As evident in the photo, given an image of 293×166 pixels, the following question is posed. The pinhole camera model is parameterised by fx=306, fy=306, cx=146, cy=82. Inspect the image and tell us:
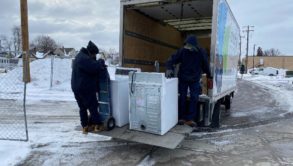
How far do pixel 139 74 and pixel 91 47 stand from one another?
109 centimetres

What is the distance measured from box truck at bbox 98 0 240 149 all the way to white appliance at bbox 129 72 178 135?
0.17m

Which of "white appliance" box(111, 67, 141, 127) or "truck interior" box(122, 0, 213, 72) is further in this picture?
"truck interior" box(122, 0, 213, 72)

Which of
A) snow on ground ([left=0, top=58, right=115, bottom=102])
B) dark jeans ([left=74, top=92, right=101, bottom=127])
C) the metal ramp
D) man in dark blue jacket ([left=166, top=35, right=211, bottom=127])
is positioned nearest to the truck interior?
man in dark blue jacket ([left=166, top=35, right=211, bottom=127])

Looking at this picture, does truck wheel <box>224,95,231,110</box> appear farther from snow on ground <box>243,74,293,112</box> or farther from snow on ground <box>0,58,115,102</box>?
snow on ground <box>0,58,115,102</box>

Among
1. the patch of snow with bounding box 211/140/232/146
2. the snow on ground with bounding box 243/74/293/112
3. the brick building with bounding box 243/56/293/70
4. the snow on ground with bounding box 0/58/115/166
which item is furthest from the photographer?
the brick building with bounding box 243/56/293/70

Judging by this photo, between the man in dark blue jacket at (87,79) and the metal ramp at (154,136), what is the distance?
438mm

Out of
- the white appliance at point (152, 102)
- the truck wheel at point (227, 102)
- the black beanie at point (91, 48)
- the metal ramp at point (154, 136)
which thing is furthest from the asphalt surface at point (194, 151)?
the truck wheel at point (227, 102)

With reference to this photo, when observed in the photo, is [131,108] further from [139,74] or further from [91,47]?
[91,47]

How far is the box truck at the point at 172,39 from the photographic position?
20.0 ft

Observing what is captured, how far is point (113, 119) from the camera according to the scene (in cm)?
611

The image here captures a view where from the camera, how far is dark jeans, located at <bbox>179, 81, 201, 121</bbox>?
6.39m

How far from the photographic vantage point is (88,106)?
600 centimetres

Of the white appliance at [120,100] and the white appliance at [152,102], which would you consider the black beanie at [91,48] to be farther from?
the white appliance at [152,102]

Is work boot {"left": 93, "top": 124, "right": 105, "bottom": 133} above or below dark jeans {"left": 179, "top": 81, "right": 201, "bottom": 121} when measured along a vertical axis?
below
